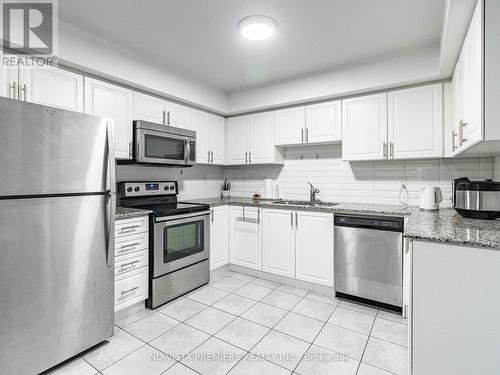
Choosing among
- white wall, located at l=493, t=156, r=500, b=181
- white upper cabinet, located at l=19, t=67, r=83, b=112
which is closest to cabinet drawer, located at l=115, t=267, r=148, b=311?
white upper cabinet, located at l=19, t=67, r=83, b=112

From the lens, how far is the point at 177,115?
325 centimetres

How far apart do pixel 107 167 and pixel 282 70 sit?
7.06 ft

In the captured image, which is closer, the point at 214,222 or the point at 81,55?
the point at 81,55

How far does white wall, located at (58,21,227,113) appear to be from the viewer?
219 cm

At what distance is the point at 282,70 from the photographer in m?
3.06

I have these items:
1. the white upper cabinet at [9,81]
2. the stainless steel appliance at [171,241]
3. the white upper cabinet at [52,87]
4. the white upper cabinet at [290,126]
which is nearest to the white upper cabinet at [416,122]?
the white upper cabinet at [290,126]

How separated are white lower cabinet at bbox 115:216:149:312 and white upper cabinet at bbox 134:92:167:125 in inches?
44.8

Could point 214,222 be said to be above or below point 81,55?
below

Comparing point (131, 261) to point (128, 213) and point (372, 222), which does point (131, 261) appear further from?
point (372, 222)

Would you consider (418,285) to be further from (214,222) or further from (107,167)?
(214,222)

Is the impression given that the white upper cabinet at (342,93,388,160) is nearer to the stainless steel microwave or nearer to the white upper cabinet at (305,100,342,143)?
the white upper cabinet at (305,100,342,143)

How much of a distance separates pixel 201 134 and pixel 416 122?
2.48 meters

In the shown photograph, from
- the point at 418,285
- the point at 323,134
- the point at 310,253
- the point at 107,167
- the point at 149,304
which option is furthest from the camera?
the point at 323,134

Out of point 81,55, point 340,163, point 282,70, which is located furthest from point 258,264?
point 81,55
